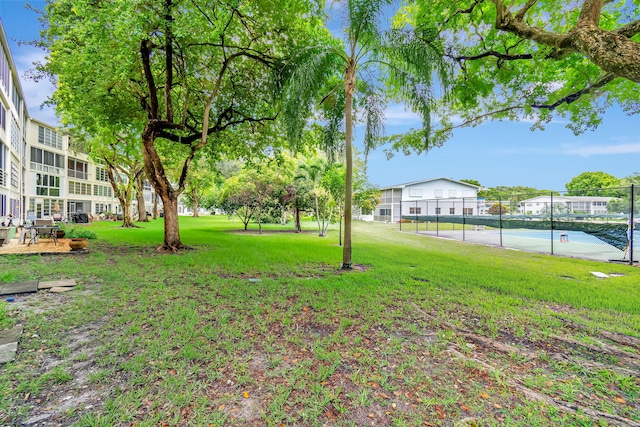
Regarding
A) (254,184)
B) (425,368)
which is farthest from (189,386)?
(254,184)

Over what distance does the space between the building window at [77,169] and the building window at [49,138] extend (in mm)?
2848

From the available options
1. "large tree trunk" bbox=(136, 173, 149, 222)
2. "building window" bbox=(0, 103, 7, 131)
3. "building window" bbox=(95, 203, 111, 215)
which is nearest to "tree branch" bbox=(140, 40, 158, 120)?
"building window" bbox=(0, 103, 7, 131)

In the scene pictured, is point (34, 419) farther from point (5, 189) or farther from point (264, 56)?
point (5, 189)

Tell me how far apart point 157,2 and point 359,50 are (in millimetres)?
4608

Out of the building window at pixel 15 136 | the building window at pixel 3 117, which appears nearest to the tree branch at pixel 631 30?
the building window at pixel 3 117

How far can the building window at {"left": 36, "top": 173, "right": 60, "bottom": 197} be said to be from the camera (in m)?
26.4

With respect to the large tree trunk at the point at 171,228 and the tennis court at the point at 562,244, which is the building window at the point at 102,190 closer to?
the large tree trunk at the point at 171,228

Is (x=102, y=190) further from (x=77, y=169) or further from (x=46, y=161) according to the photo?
(x=46, y=161)

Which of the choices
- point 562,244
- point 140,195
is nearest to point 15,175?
point 140,195

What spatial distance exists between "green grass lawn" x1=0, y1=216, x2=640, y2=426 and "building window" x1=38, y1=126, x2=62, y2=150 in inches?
1120

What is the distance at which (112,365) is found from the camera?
9.44 feet

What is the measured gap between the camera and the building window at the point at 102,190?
118 feet

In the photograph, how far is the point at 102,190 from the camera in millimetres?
37625

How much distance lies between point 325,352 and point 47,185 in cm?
3527
